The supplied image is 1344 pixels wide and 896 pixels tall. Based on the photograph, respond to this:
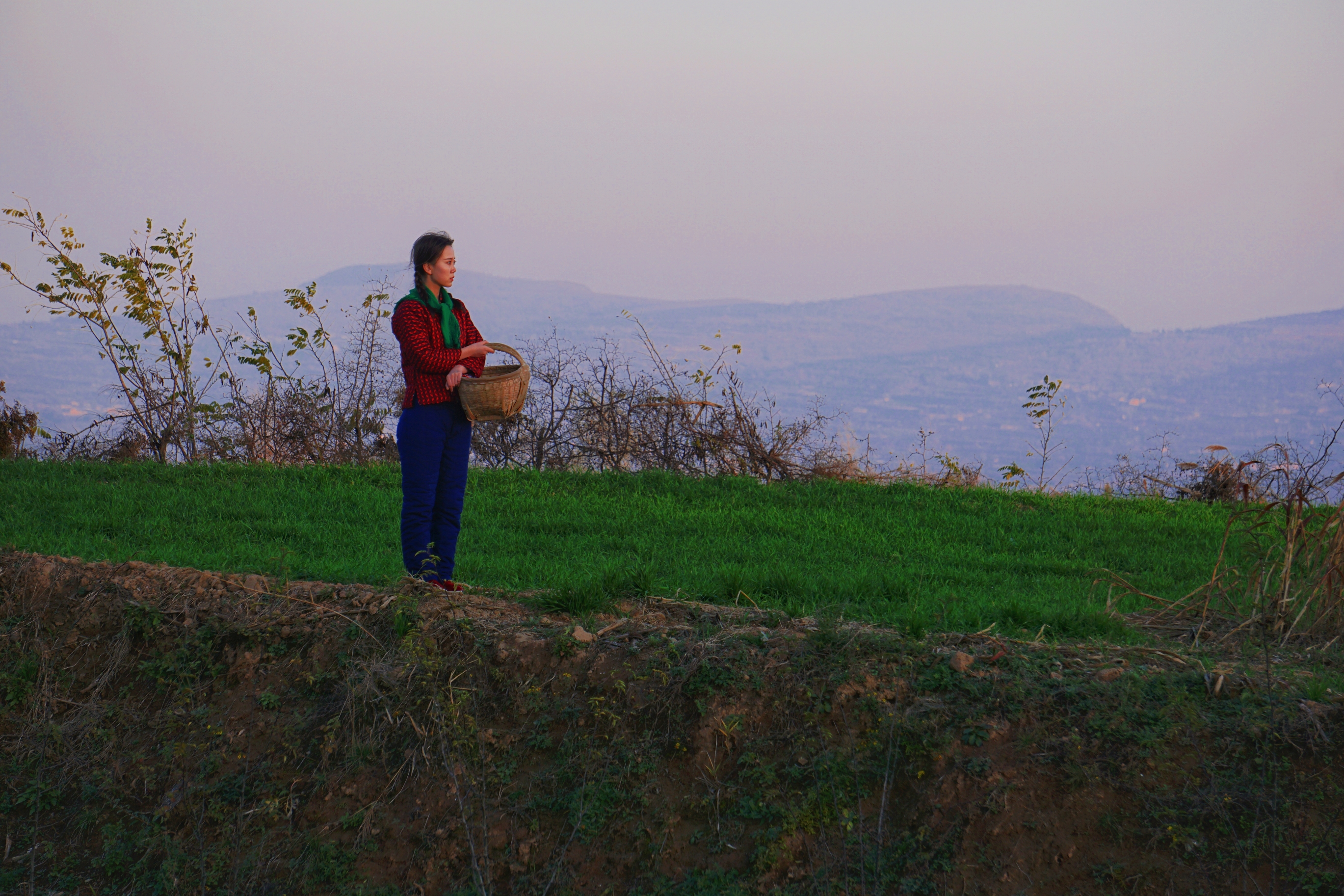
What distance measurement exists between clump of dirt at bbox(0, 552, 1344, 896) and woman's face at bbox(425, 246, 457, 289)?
5.34 ft

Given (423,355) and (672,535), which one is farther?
(672,535)

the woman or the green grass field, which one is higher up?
the woman

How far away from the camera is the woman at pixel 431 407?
16.3 ft

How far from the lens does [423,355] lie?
16.1ft

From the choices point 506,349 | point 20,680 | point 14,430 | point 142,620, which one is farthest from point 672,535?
point 14,430

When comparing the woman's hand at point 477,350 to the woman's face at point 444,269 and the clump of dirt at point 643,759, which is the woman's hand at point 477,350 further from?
the clump of dirt at point 643,759

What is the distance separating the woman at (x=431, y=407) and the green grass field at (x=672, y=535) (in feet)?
1.42

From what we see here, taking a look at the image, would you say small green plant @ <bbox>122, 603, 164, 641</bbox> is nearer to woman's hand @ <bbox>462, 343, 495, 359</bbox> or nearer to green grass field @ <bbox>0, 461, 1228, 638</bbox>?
green grass field @ <bbox>0, 461, 1228, 638</bbox>

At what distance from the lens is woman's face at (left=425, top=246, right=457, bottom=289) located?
503 cm

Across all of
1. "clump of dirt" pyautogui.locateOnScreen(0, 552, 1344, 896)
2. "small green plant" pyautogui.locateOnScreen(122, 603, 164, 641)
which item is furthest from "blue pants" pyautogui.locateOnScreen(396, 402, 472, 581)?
"small green plant" pyautogui.locateOnScreen(122, 603, 164, 641)

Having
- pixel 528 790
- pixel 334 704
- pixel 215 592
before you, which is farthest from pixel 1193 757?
pixel 215 592

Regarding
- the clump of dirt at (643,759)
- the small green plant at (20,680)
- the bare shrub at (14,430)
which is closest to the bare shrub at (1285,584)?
the clump of dirt at (643,759)

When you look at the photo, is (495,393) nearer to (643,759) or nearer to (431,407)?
(431,407)

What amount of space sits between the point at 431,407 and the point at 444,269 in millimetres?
742
